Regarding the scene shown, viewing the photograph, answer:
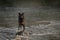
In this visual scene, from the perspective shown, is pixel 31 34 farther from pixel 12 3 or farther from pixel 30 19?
pixel 12 3

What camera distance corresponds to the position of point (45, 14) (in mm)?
4562

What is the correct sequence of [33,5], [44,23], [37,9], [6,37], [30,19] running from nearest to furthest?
[6,37] < [44,23] < [30,19] < [37,9] < [33,5]

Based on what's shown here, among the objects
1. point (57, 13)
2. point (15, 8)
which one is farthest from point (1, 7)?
point (57, 13)

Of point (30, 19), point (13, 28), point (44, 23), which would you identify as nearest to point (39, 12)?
point (30, 19)

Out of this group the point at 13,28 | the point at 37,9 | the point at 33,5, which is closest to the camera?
Result: the point at 13,28

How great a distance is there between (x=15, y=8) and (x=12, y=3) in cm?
54

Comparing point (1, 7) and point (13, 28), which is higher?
point (1, 7)

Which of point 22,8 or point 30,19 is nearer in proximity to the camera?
point 30,19

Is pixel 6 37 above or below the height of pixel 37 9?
below

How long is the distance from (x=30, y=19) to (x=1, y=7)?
1.47 metres

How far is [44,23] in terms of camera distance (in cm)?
385

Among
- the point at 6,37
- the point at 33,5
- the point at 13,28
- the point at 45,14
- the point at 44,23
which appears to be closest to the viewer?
the point at 6,37

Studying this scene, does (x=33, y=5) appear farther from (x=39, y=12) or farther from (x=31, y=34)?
(x=31, y=34)

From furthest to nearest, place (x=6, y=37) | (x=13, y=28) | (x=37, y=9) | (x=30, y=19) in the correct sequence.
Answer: (x=37, y=9) → (x=30, y=19) → (x=13, y=28) → (x=6, y=37)
